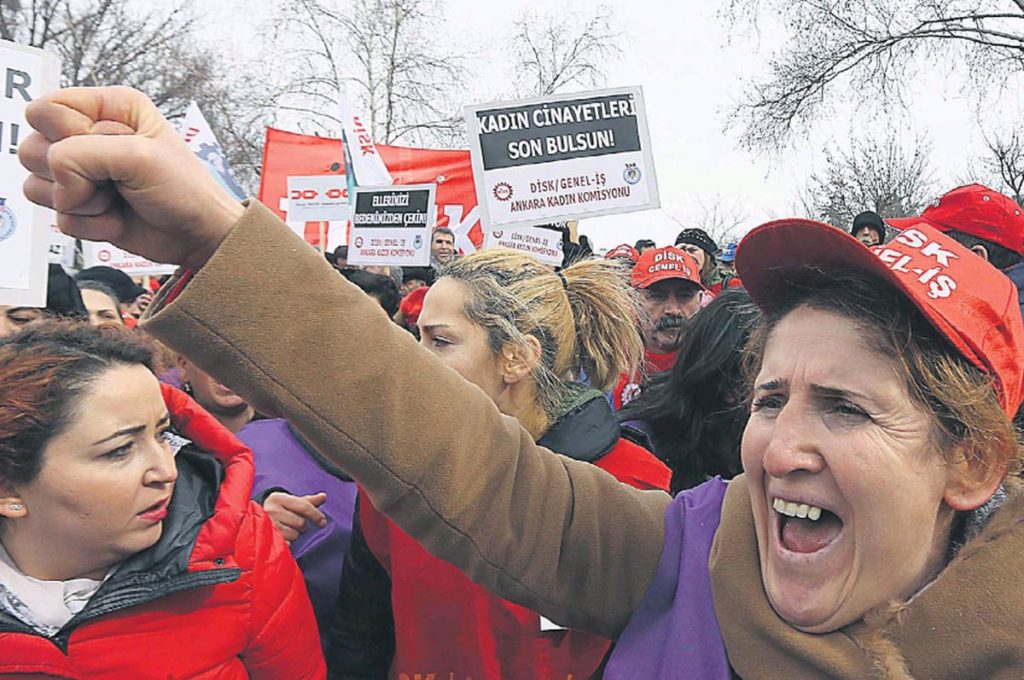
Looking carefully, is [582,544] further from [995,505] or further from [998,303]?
[998,303]

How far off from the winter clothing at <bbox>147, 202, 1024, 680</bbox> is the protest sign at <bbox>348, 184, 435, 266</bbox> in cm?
599

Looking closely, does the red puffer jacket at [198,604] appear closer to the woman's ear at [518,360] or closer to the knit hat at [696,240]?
the woman's ear at [518,360]

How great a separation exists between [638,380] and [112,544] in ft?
10.7

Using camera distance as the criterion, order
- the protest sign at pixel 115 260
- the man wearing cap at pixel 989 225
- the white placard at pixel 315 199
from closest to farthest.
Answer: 1. the man wearing cap at pixel 989 225
2. the protest sign at pixel 115 260
3. the white placard at pixel 315 199

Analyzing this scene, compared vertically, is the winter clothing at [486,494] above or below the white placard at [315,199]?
below

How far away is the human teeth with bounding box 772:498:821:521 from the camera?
1499mm

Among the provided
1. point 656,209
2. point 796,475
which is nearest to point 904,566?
point 796,475

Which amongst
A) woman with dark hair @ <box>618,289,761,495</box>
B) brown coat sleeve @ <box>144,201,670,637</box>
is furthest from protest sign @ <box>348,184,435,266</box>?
brown coat sleeve @ <box>144,201,670,637</box>

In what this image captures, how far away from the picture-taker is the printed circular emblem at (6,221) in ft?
10.3

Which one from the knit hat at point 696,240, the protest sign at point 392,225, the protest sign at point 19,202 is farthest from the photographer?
the knit hat at point 696,240

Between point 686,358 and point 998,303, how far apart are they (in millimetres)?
1986

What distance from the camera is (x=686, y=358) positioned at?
351cm

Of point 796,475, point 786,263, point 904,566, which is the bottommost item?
point 904,566

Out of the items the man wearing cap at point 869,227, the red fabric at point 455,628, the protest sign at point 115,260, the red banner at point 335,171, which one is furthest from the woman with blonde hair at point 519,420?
the red banner at point 335,171
